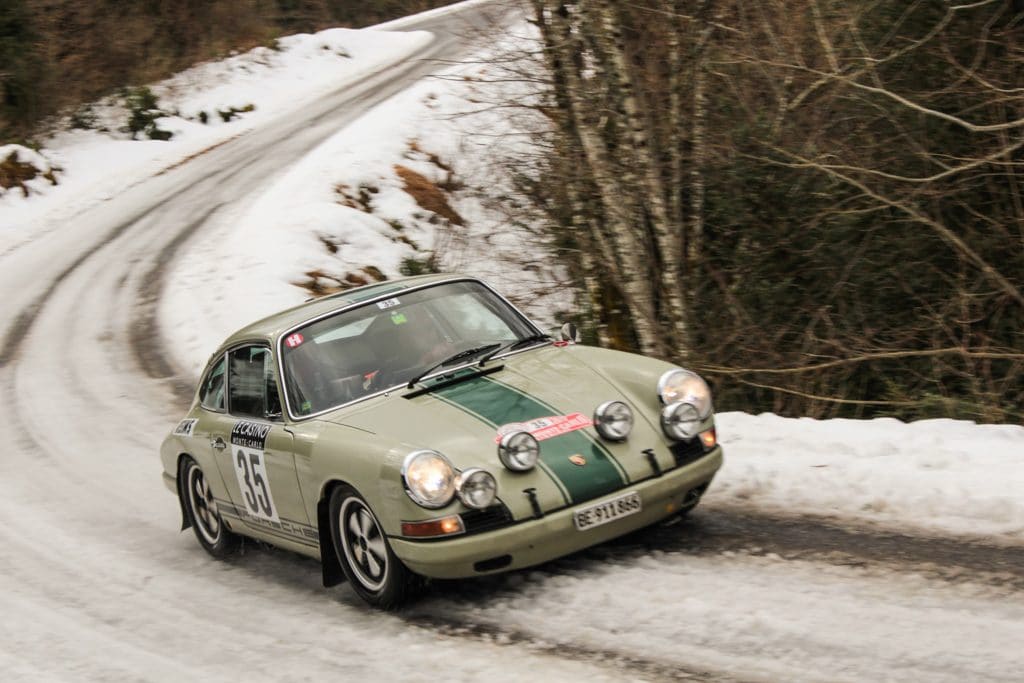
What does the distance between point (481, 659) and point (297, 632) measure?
50.0 inches

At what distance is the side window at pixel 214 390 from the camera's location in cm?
754

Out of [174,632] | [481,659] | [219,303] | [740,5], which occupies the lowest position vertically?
[219,303]

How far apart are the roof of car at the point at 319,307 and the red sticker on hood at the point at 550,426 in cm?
160

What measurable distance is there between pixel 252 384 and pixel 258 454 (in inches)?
19.7

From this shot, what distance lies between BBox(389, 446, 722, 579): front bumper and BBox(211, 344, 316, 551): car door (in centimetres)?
101

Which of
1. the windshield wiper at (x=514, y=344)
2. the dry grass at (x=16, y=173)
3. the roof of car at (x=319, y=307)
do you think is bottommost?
the dry grass at (x=16, y=173)

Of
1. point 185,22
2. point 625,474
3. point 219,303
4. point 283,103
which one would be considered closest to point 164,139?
point 283,103

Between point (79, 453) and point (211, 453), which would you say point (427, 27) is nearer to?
point (79, 453)

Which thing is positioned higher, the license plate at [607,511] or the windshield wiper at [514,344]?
the windshield wiper at [514,344]

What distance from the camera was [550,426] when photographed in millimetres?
5988

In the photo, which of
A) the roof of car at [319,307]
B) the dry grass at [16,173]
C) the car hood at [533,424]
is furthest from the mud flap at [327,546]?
the dry grass at [16,173]

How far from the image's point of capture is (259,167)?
85.6 feet

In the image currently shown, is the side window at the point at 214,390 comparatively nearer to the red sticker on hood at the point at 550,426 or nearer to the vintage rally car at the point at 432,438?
the vintage rally car at the point at 432,438

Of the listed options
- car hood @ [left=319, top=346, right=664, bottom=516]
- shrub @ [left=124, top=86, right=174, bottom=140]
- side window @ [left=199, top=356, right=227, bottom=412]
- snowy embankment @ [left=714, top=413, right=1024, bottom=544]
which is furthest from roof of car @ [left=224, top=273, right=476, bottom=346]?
shrub @ [left=124, top=86, right=174, bottom=140]
